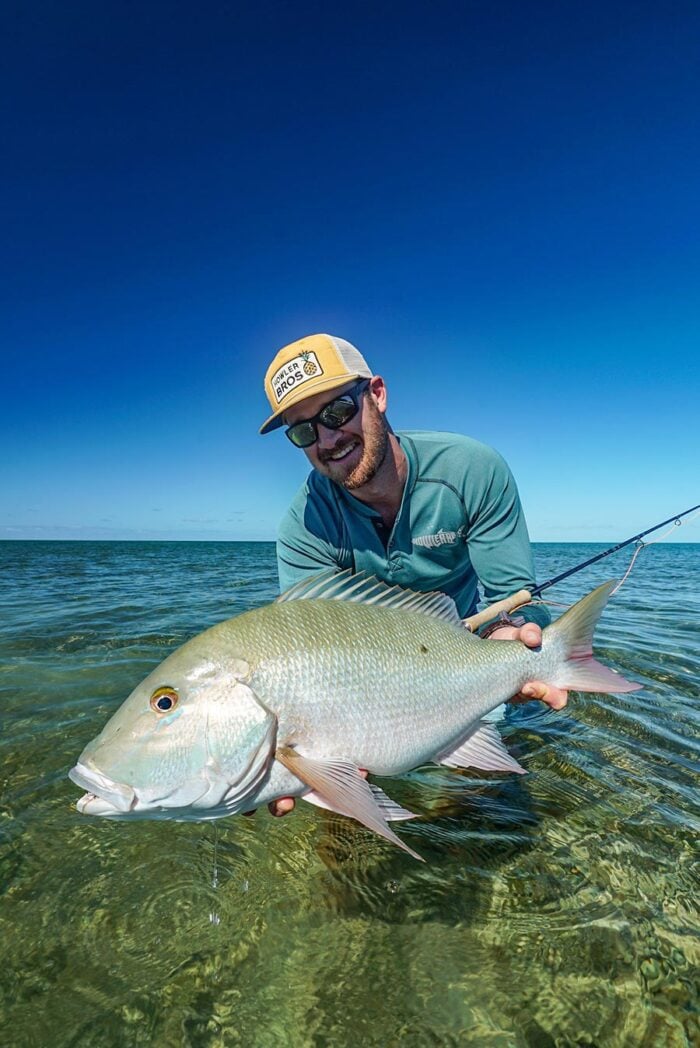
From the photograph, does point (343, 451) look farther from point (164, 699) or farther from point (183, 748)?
point (183, 748)

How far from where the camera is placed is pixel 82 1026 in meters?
1.79

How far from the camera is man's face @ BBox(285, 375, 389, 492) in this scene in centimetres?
341

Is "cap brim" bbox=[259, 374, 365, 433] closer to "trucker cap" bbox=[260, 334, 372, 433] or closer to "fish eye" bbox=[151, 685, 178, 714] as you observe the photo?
"trucker cap" bbox=[260, 334, 372, 433]

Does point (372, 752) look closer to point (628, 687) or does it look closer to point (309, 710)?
point (309, 710)

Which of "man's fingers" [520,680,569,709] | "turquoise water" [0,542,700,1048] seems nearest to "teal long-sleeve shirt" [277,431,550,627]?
"man's fingers" [520,680,569,709]

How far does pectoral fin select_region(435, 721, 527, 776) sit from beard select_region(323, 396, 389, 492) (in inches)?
64.7

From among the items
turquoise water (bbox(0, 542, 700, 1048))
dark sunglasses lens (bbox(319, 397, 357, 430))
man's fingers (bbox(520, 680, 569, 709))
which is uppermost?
dark sunglasses lens (bbox(319, 397, 357, 430))

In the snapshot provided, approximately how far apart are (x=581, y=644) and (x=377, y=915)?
1548 mm

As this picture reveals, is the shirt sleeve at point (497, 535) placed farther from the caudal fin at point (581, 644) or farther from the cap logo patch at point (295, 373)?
the cap logo patch at point (295, 373)

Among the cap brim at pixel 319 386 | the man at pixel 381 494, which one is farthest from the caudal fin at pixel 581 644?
the cap brim at pixel 319 386

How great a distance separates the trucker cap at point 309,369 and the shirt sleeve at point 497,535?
1.08 meters

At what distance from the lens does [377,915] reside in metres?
2.28

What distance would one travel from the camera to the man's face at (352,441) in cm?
341

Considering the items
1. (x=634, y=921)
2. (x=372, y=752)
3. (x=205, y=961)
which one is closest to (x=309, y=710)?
(x=372, y=752)
